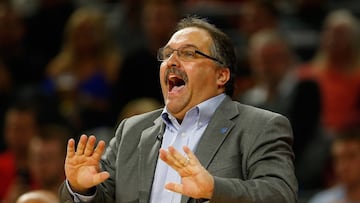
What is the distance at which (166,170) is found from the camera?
10.6ft

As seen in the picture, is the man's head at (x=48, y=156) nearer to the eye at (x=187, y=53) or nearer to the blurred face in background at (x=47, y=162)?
the blurred face in background at (x=47, y=162)

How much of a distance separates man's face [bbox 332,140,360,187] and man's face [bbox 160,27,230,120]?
2284 mm

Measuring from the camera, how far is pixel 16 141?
6.02 meters

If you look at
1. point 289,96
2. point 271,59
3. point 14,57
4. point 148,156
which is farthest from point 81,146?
point 14,57

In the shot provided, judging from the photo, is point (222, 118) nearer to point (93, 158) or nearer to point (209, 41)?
point (209, 41)

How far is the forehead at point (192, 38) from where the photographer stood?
325 centimetres

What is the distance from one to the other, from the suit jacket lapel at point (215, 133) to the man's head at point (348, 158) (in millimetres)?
2251

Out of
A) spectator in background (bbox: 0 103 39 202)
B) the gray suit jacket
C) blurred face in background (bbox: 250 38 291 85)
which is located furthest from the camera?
blurred face in background (bbox: 250 38 291 85)

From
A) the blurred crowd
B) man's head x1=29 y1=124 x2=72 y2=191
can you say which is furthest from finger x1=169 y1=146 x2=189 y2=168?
man's head x1=29 y1=124 x2=72 y2=191

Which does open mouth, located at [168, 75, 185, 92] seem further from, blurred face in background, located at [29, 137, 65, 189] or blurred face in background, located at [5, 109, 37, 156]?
blurred face in background, located at [5, 109, 37, 156]

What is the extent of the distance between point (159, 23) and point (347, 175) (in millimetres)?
2077

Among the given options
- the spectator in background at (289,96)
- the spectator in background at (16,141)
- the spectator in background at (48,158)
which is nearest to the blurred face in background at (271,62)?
the spectator in background at (289,96)

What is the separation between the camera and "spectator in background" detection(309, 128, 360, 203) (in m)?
5.36

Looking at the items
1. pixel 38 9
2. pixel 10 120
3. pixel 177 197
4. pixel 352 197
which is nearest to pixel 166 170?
pixel 177 197
